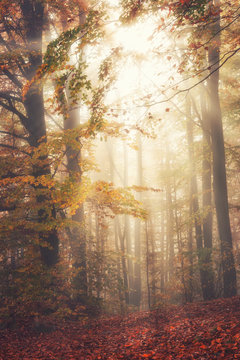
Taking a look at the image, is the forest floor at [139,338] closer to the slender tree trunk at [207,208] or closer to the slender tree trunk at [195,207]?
the slender tree trunk at [207,208]

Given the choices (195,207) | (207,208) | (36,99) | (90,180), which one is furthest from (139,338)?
(36,99)

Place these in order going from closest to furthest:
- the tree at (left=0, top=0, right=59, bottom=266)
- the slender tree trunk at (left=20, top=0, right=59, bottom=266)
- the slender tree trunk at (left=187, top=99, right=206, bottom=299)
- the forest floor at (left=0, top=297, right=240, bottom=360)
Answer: the forest floor at (left=0, top=297, right=240, bottom=360)
the tree at (left=0, top=0, right=59, bottom=266)
the slender tree trunk at (left=20, top=0, right=59, bottom=266)
the slender tree trunk at (left=187, top=99, right=206, bottom=299)

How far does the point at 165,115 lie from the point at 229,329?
925 centimetres

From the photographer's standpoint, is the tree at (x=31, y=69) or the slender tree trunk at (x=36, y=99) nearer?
the tree at (x=31, y=69)

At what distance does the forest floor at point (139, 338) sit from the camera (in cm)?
443

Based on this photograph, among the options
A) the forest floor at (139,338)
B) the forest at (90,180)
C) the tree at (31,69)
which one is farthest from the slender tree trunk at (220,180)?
the tree at (31,69)

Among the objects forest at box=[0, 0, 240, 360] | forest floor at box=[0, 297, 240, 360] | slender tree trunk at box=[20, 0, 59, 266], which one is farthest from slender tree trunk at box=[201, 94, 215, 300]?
slender tree trunk at box=[20, 0, 59, 266]

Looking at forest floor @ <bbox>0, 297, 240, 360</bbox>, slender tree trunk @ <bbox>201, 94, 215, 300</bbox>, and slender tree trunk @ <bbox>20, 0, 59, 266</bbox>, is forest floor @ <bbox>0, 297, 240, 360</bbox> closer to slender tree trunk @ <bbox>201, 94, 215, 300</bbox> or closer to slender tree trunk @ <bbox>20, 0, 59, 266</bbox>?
slender tree trunk @ <bbox>201, 94, 215, 300</bbox>

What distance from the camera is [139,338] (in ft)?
20.2

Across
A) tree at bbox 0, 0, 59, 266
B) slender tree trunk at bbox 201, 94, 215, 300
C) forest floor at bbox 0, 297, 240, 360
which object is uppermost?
tree at bbox 0, 0, 59, 266

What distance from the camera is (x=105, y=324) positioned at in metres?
8.12

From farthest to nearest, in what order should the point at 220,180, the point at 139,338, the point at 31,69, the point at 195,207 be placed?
1. the point at 195,207
2. the point at 220,180
3. the point at 31,69
4. the point at 139,338

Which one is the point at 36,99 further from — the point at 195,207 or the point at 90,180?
the point at 195,207

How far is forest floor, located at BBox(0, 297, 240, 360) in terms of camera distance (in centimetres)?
443
